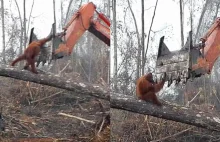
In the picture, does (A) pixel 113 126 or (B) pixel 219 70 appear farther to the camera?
(A) pixel 113 126

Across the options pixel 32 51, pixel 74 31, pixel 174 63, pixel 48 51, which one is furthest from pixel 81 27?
pixel 174 63

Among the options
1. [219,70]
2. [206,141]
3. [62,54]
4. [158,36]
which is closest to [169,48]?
[158,36]

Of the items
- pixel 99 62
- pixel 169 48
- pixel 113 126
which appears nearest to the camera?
pixel 169 48

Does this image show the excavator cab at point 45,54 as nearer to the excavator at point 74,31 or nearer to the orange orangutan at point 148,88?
the excavator at point 74,31

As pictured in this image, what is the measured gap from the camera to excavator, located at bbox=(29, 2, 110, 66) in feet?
12.4

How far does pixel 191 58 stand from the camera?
10.1 feet

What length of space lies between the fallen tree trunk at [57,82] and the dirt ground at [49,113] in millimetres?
41

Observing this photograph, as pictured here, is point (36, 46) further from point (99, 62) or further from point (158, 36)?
point (158, 36)

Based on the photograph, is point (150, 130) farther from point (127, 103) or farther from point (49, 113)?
point (49, 113)

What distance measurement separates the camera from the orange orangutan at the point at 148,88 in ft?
11.0

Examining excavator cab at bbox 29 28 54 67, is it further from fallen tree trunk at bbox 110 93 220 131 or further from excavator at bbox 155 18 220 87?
excavator at bbox 155 18 220 87

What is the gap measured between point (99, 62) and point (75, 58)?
0.67 feet

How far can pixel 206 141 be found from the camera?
10.3ft

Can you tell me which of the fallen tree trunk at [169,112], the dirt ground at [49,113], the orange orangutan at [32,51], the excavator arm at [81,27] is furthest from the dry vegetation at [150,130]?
the orange orangutan at [32,51]
